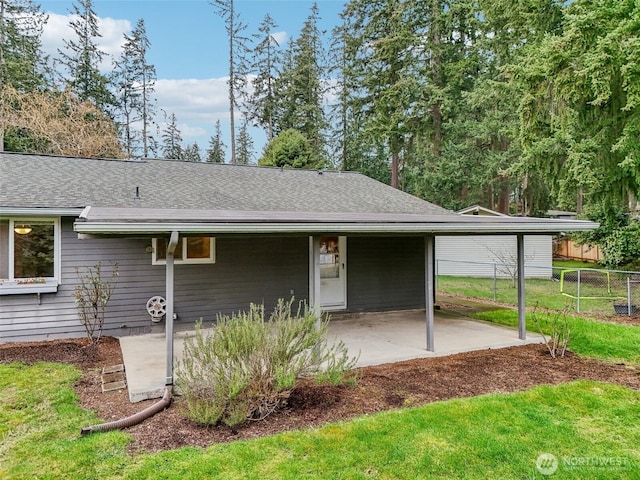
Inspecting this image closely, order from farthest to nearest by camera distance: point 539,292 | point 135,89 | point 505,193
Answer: point 135,89 → point 505,193 → point 539,292

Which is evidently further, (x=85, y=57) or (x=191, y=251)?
(x=85, y=57)

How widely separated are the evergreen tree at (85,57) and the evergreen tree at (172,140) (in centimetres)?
951

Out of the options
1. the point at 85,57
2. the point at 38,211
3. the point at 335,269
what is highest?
the point at 85,57

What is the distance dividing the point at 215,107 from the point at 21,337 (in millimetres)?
18983

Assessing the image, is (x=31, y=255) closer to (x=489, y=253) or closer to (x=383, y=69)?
(x=489, y=253)

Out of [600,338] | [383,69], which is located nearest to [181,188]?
[600,338]

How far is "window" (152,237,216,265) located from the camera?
7.28 metres

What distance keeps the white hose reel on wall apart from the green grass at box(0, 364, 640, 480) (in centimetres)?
274

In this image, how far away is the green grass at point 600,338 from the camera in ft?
20.1

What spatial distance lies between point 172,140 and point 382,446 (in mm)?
33453

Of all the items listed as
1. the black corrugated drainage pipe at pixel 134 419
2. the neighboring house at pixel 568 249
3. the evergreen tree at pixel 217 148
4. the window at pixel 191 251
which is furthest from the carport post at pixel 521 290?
the evergreen tree at pixel 217 148

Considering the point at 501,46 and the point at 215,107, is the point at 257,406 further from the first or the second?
the point at 215,107

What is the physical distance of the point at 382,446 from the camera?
132 inches

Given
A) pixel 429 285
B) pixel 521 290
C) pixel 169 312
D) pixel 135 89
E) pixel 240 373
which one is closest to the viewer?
pixel 240 373
